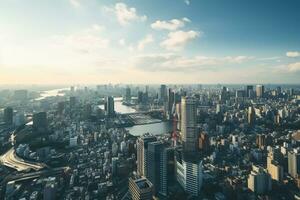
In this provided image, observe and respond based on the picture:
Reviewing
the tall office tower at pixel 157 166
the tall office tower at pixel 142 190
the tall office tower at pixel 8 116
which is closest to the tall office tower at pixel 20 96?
the tall office tower at pixel 8 116

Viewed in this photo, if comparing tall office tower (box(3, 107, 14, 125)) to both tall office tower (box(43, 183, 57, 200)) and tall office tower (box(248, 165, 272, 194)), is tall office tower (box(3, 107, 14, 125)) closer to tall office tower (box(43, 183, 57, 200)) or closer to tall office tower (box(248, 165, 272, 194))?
tall office tower (box(43, 183, 57, 200))

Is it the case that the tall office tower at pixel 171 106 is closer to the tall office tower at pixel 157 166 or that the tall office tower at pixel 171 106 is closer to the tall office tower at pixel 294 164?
the tall office tower at pixel 294 164

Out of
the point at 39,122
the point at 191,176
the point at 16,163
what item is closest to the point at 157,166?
the point at 191,176

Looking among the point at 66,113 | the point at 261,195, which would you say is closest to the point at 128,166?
the point at 261,195

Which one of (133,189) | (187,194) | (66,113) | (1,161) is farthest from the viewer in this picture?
(66,113)

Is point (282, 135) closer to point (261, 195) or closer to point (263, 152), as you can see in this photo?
point (263, 152)


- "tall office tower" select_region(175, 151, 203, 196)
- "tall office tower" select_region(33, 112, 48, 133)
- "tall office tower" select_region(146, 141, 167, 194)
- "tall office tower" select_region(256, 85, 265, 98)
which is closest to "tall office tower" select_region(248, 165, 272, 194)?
"tall office tower" select_region(175, 151, 203, 196)
